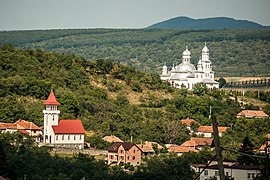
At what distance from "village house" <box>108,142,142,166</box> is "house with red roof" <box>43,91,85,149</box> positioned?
348 centimetres

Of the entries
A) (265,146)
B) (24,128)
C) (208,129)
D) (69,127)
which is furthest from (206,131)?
(265,146)

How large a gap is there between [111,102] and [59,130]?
10927mm

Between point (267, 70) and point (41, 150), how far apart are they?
95.9m

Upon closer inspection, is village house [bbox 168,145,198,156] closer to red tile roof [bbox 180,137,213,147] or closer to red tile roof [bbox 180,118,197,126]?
red tile roof [bbox 180,137,213,147]

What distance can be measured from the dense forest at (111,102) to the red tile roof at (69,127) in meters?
1.43

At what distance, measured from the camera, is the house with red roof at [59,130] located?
1991 inches

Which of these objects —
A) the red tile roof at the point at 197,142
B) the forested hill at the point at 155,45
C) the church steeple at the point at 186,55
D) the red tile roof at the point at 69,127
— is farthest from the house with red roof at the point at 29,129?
the forested hill at the point at 155,45

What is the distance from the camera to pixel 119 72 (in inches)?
2689

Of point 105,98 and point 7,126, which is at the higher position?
point 105,98

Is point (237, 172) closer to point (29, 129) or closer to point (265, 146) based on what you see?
point (265, 146)

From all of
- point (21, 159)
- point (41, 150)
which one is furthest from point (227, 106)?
point (21, 159)

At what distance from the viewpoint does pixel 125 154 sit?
155ft

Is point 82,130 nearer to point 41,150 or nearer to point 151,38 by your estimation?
point 41,150

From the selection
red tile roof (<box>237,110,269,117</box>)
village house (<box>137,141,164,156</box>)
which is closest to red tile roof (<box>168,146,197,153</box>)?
village house (<box>137,141,164,156</box>)
